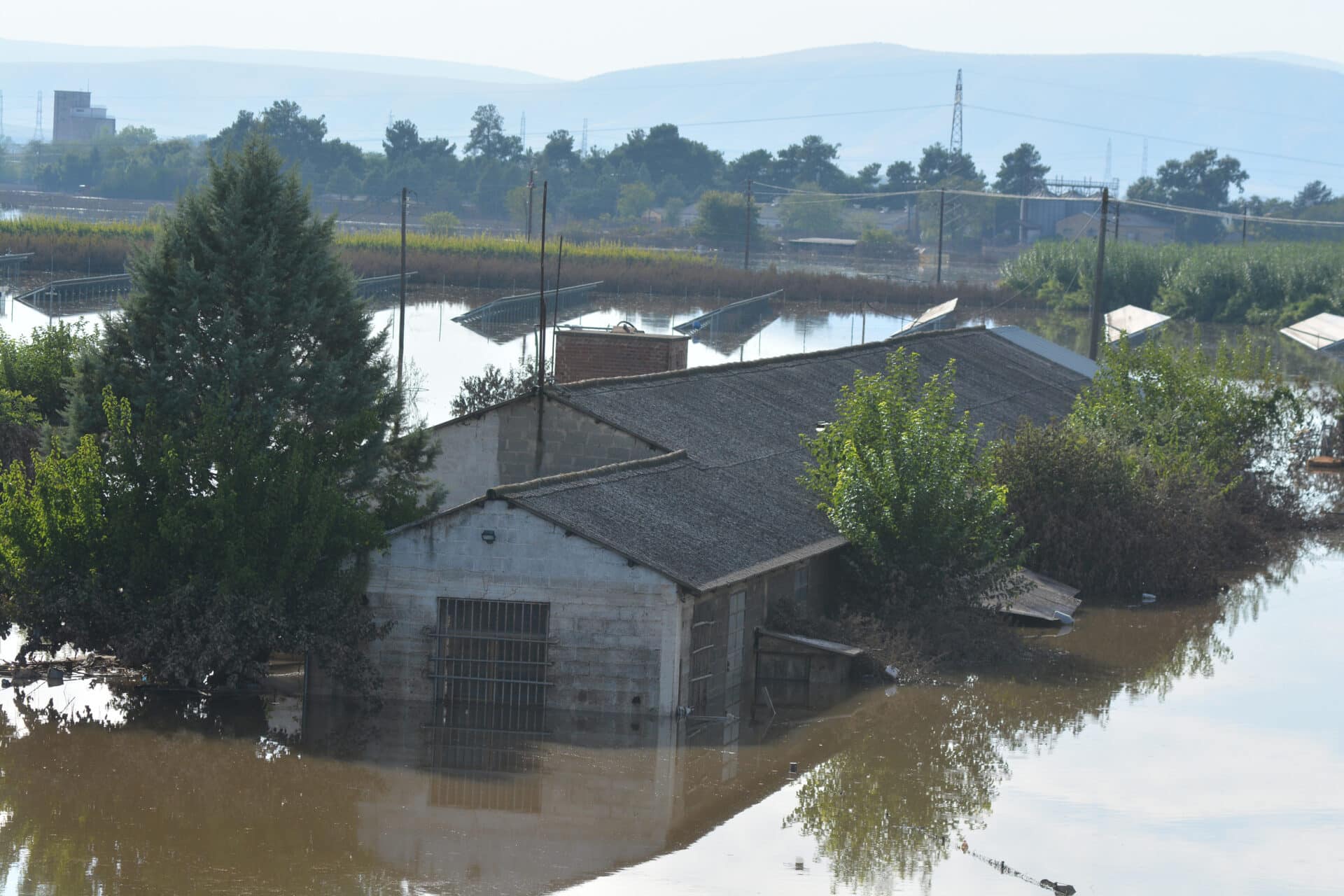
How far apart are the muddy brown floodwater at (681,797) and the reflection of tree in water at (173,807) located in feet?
0.11

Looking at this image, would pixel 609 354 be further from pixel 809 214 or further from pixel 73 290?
pixel 809 214

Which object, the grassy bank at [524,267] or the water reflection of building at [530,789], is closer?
the water reflection of building at [530,789]

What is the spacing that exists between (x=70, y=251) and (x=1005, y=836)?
73163mm

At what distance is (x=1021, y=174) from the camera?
164 metres

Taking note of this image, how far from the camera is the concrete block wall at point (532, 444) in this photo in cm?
2412

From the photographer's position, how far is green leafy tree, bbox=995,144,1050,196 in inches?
6398

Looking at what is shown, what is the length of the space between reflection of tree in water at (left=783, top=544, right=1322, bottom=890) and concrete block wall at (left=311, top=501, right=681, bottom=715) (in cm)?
229

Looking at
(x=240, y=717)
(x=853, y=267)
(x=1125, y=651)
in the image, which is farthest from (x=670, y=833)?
(x=853, y=267)

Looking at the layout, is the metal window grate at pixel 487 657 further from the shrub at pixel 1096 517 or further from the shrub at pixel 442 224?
the shrub at pixel 442 224

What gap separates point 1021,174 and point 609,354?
140 m

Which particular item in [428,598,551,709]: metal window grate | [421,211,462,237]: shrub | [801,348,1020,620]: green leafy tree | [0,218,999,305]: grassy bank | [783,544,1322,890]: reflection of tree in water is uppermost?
[421,211,462,237]: shrub

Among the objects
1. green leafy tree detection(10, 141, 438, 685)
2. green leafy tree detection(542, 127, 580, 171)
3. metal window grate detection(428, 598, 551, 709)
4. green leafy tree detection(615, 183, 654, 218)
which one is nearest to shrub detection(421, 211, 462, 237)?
green leafy tree detection(615, 183, 654, 218)

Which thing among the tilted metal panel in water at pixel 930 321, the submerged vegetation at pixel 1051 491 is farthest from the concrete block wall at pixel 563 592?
the tilted metal panel in water at pixel 930 321

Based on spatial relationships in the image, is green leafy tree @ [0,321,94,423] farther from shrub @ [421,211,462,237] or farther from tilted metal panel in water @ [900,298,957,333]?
shrub @ [421,211,462,237]
